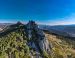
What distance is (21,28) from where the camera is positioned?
194500mm

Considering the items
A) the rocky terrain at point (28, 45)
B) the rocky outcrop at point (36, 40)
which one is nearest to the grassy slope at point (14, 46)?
the rocky terrain at point (28, 45)

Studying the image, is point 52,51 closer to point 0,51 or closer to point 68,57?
point 68,57

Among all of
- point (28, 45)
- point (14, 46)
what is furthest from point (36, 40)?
point (14, 46)

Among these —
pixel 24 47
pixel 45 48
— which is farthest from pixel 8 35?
pixel 45 48

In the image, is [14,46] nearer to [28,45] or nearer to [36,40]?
[28,45]

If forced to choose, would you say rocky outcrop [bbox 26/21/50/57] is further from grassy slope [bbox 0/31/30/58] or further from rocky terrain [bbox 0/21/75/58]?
grassy slope [bbox 0/31/30/58]

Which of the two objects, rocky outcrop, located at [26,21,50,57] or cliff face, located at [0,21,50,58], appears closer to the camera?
cliff face, located at [0,21,50,58]

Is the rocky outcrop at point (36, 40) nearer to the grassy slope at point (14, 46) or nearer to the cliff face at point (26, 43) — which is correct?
the cliff face at point (26, 43)

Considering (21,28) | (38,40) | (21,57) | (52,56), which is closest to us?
(21,57)

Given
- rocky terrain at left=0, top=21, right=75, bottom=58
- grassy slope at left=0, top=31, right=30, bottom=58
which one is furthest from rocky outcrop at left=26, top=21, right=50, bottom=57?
grassy slope at left=0, top=31, right=30, bottom=58

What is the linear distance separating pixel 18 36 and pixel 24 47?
12.9 m

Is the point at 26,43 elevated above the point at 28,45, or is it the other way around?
the point at 26,43

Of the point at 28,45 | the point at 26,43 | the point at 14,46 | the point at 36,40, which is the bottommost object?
the point at 28,45

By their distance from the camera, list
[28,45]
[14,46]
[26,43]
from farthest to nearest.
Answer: [26,43], [28,45], [14,46]
